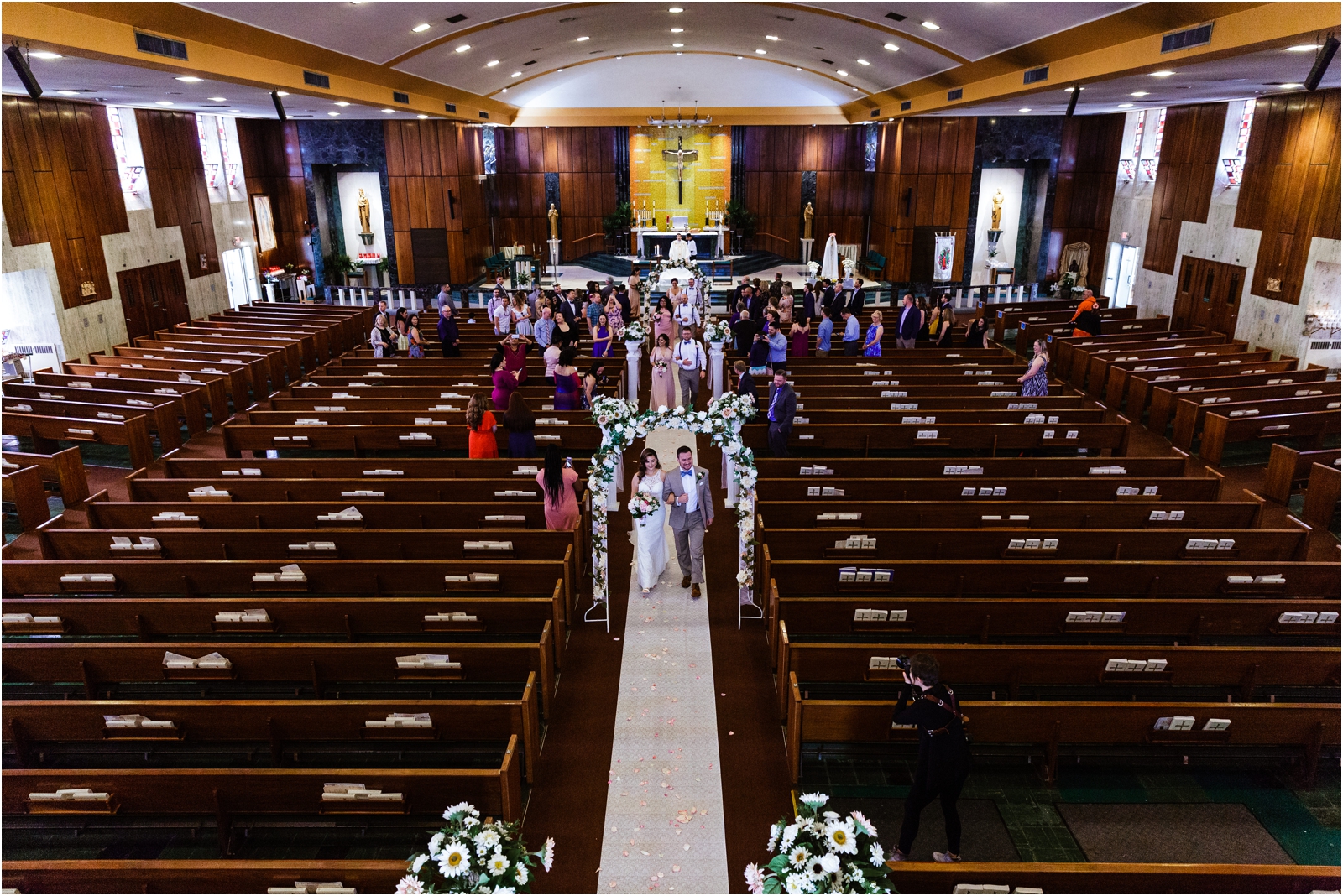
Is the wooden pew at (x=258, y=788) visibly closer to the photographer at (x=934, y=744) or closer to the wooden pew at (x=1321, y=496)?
the photographer at (x=934, y=744)

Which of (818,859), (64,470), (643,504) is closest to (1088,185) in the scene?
(643,504)

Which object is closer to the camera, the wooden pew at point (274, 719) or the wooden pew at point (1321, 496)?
the wooden pew at point (274, 719)

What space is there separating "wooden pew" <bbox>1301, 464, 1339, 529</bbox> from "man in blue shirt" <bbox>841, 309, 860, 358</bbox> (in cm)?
659

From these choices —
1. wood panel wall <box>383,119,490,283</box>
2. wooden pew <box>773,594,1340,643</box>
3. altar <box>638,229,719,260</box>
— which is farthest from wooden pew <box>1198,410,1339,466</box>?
wood panel wall <box>383,119,490,283</box>

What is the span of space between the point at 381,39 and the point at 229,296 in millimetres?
10741

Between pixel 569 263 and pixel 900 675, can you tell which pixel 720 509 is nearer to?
pixel 900 675

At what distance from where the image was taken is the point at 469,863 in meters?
3.62

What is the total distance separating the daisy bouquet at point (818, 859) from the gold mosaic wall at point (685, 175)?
90.5ft

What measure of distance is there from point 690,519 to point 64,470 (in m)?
8.04

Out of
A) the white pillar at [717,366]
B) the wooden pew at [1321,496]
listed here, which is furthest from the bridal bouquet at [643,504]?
the wooden pew at [1321,496]

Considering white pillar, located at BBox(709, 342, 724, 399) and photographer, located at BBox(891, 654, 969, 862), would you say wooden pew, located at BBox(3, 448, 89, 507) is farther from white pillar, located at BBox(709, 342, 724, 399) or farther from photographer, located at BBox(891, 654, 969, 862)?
photographer, located at BBox(891, 654, 969, 862)

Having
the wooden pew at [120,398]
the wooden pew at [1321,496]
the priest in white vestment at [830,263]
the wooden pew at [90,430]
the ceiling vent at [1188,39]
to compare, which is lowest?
the wooden pew at [1321,496]

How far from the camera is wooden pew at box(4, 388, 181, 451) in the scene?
11.5 m

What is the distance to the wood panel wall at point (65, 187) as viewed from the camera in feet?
45.3
